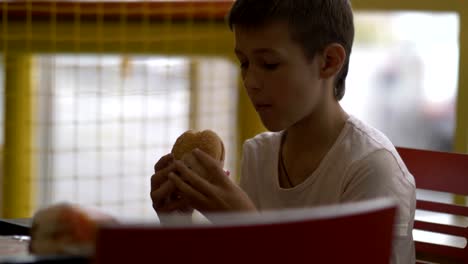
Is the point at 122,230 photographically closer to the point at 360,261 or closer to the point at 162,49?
the point at 360,261

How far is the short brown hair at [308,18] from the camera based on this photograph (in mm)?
1596

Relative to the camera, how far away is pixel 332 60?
5.49ft

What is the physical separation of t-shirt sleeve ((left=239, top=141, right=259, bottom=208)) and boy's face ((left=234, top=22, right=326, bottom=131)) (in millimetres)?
185

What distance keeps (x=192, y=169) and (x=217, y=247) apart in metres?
0.53

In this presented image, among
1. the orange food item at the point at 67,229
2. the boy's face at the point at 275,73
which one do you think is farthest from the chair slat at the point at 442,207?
the orange food item at the point at 67,229

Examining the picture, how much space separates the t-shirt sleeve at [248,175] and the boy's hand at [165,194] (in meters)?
0.25

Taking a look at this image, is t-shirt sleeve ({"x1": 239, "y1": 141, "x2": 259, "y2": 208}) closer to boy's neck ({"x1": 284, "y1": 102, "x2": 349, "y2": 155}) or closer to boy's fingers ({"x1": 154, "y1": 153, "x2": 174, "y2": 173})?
boy's neck ({"x1": 284, "y1": 102, "x2": 349, "y2": 155})

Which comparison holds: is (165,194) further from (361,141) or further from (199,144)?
(361,141)

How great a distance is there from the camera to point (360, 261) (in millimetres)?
1011

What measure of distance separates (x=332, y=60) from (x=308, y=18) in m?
0.10

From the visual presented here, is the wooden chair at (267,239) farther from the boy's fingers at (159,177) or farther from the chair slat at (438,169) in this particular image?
the chair slat at (438,169)

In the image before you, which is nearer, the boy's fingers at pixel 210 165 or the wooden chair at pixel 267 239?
the wooden chair at pixel 267 239

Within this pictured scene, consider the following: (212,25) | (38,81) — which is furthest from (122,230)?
(38,81)

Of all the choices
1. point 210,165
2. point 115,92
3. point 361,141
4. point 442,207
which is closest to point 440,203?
point 442,207
